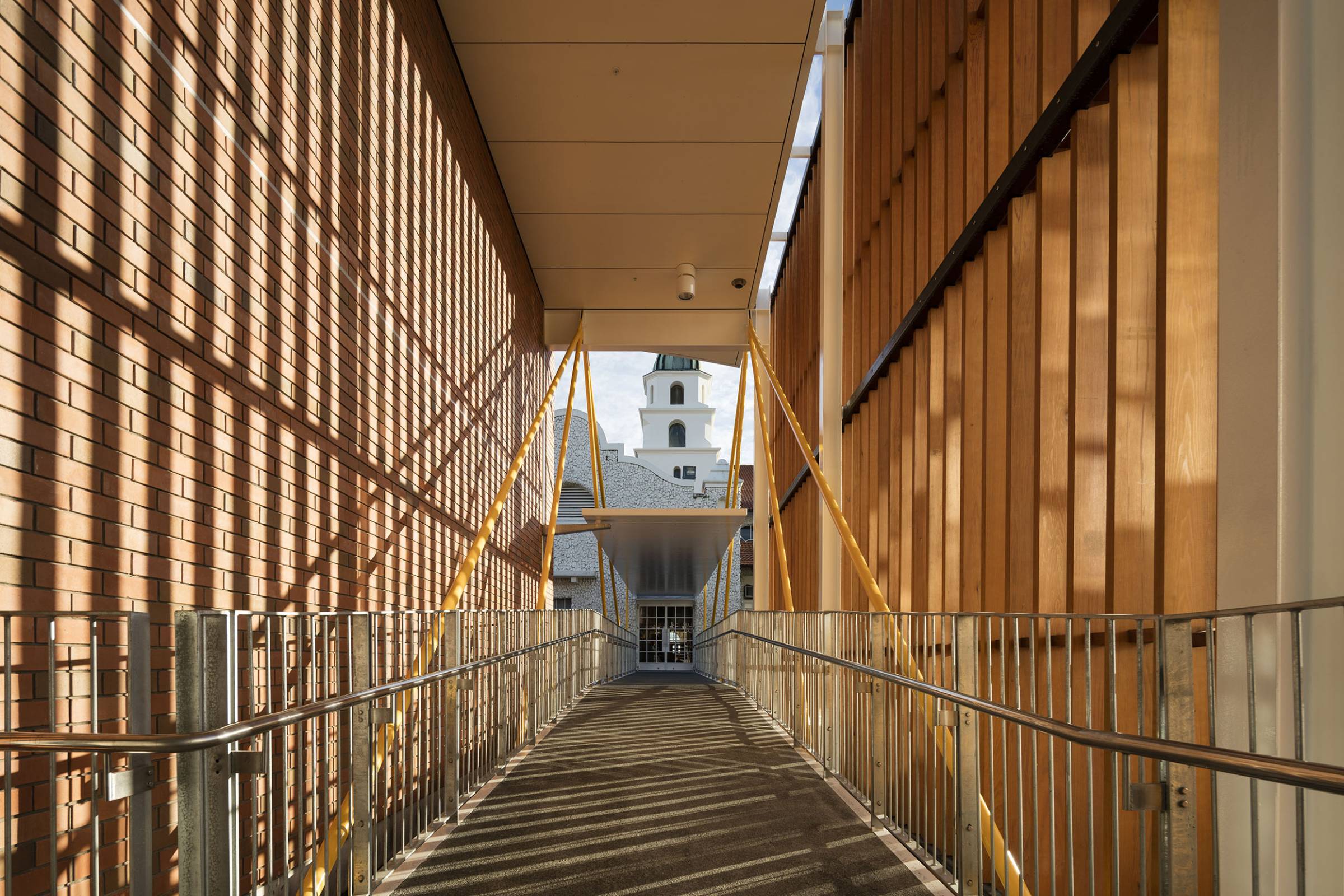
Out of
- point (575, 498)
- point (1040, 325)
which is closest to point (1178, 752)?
point (1040, 325)

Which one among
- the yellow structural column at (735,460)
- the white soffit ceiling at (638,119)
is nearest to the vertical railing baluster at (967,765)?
the white soffit ceiling at (638,119)

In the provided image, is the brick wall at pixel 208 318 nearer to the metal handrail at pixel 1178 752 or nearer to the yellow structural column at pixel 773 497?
the metal handrail at pixel 1178 752

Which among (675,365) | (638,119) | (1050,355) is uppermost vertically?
(675,365)

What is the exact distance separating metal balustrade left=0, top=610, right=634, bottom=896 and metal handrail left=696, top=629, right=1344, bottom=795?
226 centimetres

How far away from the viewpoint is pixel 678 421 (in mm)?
60812

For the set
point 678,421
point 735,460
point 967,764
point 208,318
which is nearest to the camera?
point 967,764

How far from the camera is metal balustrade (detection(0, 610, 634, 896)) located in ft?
9.02

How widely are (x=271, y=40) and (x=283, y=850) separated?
3900 mm

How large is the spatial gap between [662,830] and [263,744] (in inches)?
102

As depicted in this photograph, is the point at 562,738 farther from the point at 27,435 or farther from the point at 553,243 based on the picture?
the point at 553,243

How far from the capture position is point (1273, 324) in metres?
3.57

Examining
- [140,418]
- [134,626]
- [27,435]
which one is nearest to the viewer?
[134,626]

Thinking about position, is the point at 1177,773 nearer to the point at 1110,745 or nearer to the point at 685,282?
the point at 1110,745

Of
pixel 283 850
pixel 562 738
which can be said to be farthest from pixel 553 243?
pixel 283 850
